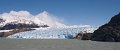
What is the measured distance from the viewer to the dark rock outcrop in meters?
78.8

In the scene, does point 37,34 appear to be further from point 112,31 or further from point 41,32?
point 112,31

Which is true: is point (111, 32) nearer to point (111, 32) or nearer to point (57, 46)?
point (111, 32)

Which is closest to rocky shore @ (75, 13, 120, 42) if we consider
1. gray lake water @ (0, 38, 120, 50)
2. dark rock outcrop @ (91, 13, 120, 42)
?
dark rock outcrop @ (91, 13, 120, 42)

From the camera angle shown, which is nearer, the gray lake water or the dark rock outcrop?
the gray lake water

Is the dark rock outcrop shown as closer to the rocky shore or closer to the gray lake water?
the rocky shore

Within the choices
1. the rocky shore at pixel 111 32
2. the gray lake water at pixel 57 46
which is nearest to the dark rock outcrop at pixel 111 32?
the rocky shore at pixel 111 32

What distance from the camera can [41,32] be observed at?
115 meters

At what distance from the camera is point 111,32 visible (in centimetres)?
8188

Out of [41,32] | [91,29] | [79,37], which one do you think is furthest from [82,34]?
[41,32]

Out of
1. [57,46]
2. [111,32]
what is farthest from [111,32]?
[57,46]

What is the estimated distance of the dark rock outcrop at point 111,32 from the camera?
78.8m

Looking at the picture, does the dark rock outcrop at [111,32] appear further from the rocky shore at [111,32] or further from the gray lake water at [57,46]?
the gray lake water at [57,46]

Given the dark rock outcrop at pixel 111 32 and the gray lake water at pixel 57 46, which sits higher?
the dark rock outcrop at pixel 111 32

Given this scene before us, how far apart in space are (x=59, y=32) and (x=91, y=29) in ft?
37.5
